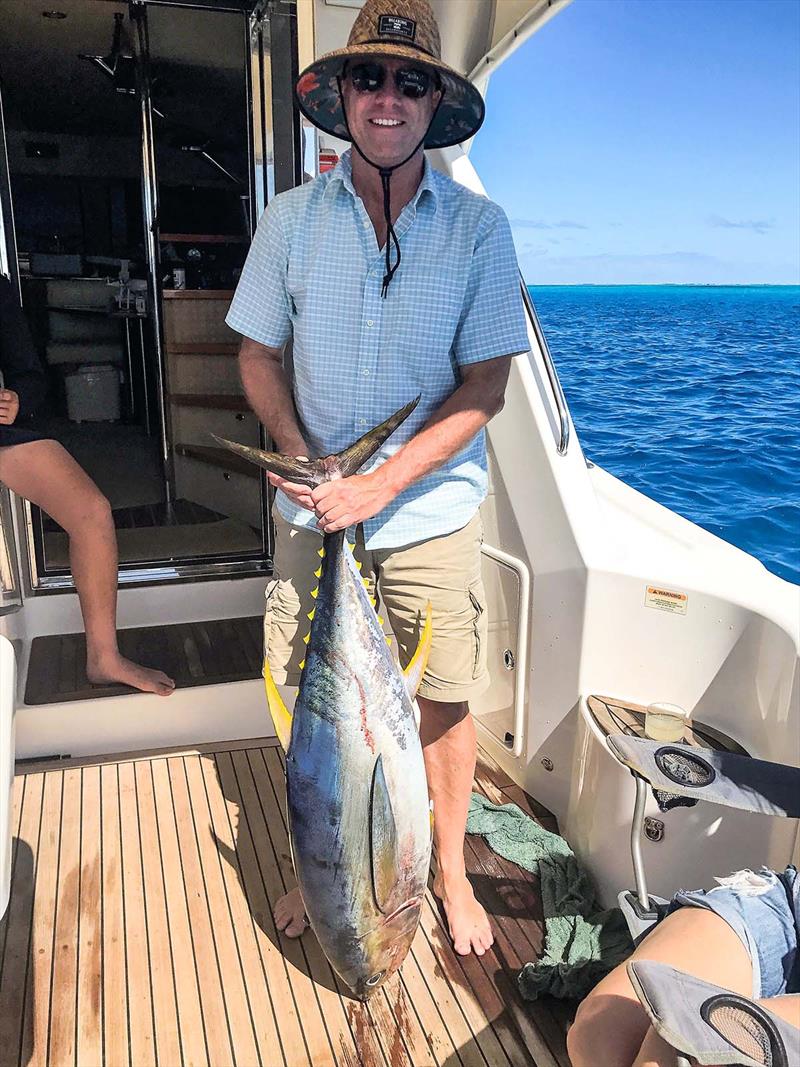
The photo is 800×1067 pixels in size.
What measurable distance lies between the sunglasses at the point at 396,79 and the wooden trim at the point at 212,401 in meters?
2.17

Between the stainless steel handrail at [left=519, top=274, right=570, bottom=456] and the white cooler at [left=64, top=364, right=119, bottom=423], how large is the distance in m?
4.93

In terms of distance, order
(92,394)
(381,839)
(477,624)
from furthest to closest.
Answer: (92,394)
(477,624)
(381,839)

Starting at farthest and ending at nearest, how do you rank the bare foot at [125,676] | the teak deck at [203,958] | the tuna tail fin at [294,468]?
the bare foot at [125,676], the teak deck at [203,958], the tuna tail fin at [294,468]

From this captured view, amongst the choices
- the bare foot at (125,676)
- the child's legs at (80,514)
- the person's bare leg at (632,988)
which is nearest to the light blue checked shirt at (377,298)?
the person's bare leg at (632,988)

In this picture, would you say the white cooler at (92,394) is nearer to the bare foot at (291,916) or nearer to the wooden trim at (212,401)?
the wooden trim at (212,401)

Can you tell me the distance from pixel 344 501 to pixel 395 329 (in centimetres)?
43

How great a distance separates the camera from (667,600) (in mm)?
1904

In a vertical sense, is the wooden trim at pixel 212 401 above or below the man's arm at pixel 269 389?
below

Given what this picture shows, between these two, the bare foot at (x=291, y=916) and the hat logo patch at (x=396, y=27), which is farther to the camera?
the bare foot at (x=291, y=916)

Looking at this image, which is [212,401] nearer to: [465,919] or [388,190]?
[388,190]

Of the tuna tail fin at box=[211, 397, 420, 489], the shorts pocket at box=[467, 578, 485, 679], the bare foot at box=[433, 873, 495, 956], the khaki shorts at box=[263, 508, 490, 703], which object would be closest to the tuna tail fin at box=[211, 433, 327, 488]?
the tuna tail fin at box=[211, 397, 420, 489]

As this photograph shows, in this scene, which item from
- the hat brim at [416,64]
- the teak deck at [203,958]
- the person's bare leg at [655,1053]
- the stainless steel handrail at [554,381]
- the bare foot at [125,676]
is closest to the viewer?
the person's bare leg at [655,1053]

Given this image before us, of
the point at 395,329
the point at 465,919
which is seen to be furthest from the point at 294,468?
the point at 465,919

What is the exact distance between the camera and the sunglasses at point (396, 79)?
143 cm
